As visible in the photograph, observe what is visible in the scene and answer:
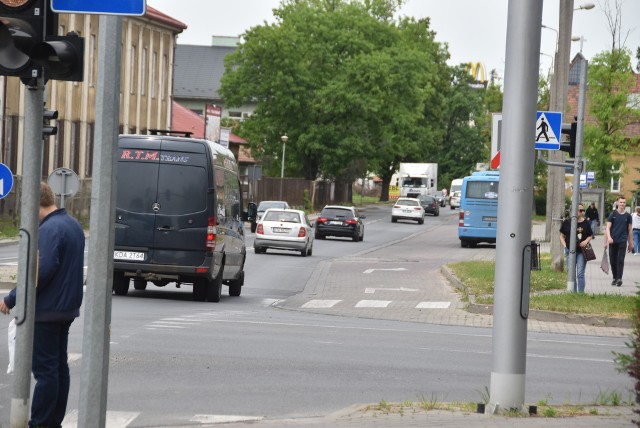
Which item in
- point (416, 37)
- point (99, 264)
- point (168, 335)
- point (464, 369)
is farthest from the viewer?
point (416, 37)

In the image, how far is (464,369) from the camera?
45.4ft

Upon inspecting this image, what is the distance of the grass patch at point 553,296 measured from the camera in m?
21.1

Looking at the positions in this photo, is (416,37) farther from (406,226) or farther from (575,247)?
(575,247)

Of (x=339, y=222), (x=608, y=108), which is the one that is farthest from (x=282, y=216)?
(x=608, y=108)

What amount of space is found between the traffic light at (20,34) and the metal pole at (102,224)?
41cm

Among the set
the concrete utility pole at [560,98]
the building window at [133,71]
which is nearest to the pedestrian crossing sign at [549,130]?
the concrete utility pole at [560,98]

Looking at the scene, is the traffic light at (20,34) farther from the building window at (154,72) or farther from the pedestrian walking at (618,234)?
the building window at (154,72)

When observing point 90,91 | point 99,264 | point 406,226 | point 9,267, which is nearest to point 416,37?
point 406,226

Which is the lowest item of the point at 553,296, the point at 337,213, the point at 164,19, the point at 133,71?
the point at 553,296

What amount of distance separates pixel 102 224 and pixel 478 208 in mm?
45436

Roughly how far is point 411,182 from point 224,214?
85.6 m

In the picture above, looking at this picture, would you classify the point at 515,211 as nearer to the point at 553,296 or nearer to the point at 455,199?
the point at 553,296

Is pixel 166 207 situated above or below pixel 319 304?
above

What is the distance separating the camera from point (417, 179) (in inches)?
4240
